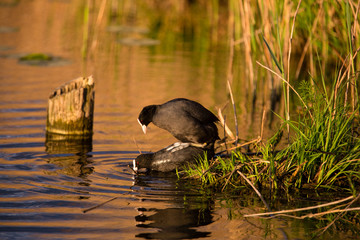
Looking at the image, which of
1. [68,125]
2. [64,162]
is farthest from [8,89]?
[64,162]

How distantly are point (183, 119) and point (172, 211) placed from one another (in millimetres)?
1353

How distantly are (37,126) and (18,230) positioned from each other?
3.67 metres

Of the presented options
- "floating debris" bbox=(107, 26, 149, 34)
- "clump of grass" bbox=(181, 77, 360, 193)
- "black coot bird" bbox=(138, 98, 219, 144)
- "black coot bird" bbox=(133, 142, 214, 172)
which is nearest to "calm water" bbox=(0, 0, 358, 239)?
"black coot bird" bbox=(133, 142, 214, 172)

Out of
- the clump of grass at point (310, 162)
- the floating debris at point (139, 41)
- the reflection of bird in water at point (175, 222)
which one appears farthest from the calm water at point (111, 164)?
the floating debris at point (139, 41)

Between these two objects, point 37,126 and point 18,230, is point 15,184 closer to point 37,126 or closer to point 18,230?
point 18,230

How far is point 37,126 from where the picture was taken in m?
7.48

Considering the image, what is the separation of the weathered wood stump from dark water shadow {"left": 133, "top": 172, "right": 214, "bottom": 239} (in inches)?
79.8

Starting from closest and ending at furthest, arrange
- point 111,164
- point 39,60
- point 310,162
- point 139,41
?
1. point 310,162
2. point 111,164
3. point 39,60
4. point 139,41

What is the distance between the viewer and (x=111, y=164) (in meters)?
5.82

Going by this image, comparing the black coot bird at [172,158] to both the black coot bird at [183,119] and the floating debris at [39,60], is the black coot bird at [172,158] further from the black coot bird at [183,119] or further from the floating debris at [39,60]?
the floating debris at [39,60]

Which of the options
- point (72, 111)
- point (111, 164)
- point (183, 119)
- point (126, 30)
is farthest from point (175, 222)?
point (126, 30)

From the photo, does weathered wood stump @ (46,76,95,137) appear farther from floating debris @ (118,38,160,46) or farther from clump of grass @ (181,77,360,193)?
floating debris @ (118,38,160,46)

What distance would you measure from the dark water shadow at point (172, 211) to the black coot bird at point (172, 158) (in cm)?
18

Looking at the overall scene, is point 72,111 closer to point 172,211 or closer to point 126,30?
point 172,211
